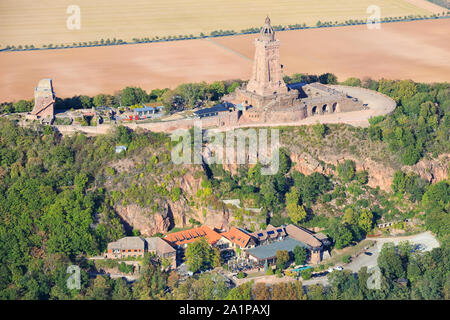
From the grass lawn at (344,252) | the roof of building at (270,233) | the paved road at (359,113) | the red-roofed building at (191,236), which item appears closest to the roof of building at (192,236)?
the red-roofed building at (191,236)

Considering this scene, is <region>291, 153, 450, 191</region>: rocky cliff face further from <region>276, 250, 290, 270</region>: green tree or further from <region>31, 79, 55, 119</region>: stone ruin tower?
<region>31, 79, 55, 119</region>: stone ruin tower

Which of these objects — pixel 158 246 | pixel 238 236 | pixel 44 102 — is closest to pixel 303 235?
pixel 238 236

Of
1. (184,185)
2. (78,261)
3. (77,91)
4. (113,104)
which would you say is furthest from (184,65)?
(78,261)

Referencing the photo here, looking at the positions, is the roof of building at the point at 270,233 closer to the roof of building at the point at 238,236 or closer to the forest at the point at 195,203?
the roof of building at the point at 238,236

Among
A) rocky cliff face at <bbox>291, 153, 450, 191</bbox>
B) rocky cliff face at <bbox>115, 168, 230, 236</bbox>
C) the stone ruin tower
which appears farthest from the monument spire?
the stone ruin tower

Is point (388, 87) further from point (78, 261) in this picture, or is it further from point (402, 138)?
point (78, 261)

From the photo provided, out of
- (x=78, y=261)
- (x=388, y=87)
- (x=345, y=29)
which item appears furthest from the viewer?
(x=345, y=29)

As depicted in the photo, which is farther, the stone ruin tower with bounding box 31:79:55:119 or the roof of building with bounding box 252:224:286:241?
the stone ruin tower with bounding box 31:79:55:119
